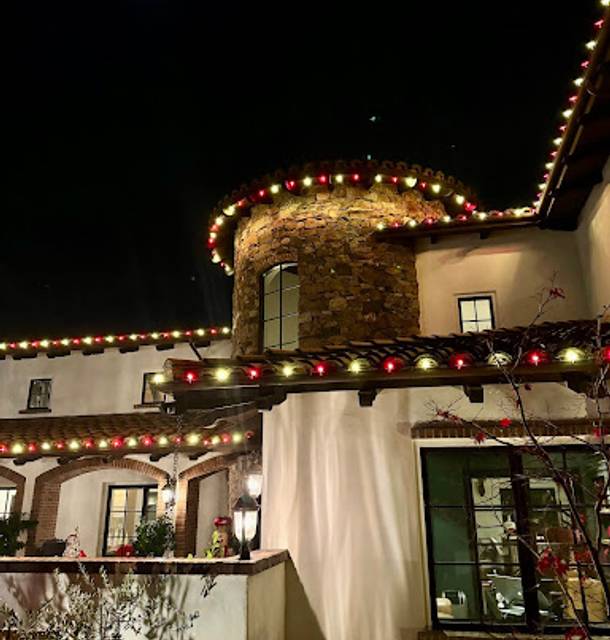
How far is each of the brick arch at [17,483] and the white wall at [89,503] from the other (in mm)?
966

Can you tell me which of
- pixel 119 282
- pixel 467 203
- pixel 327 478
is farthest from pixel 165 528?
pixel 119 282

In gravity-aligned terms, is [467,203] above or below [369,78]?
below

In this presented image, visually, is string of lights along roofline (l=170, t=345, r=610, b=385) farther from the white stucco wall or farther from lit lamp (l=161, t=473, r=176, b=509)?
lit lamp (l=161, t=473, r=176, b=509)

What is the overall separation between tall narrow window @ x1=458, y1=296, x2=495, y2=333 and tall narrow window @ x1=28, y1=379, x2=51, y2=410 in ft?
37.0

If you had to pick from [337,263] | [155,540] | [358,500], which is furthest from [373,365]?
[155,540]

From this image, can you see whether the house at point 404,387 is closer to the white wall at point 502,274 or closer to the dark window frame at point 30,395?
the white wall at point 502,274

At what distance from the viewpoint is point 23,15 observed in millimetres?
10156

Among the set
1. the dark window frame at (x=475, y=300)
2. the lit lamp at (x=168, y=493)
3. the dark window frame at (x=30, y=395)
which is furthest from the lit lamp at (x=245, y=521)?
the dark window frame at (x=30, y=395)

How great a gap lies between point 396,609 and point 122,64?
11.3 metres

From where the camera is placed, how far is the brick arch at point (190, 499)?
450 inches

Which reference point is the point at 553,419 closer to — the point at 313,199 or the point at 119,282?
the point at 313,199

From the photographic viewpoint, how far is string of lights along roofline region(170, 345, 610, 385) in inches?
225

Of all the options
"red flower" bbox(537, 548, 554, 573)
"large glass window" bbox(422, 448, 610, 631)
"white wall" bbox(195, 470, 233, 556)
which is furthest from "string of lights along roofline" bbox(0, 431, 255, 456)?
"red flower" bbox(537, 548, 554, 573)

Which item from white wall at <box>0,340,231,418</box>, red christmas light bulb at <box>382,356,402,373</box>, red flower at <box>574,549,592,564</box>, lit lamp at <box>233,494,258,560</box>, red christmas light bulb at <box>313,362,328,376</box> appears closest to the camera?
red flower at <box>574,549,592,564</box>
